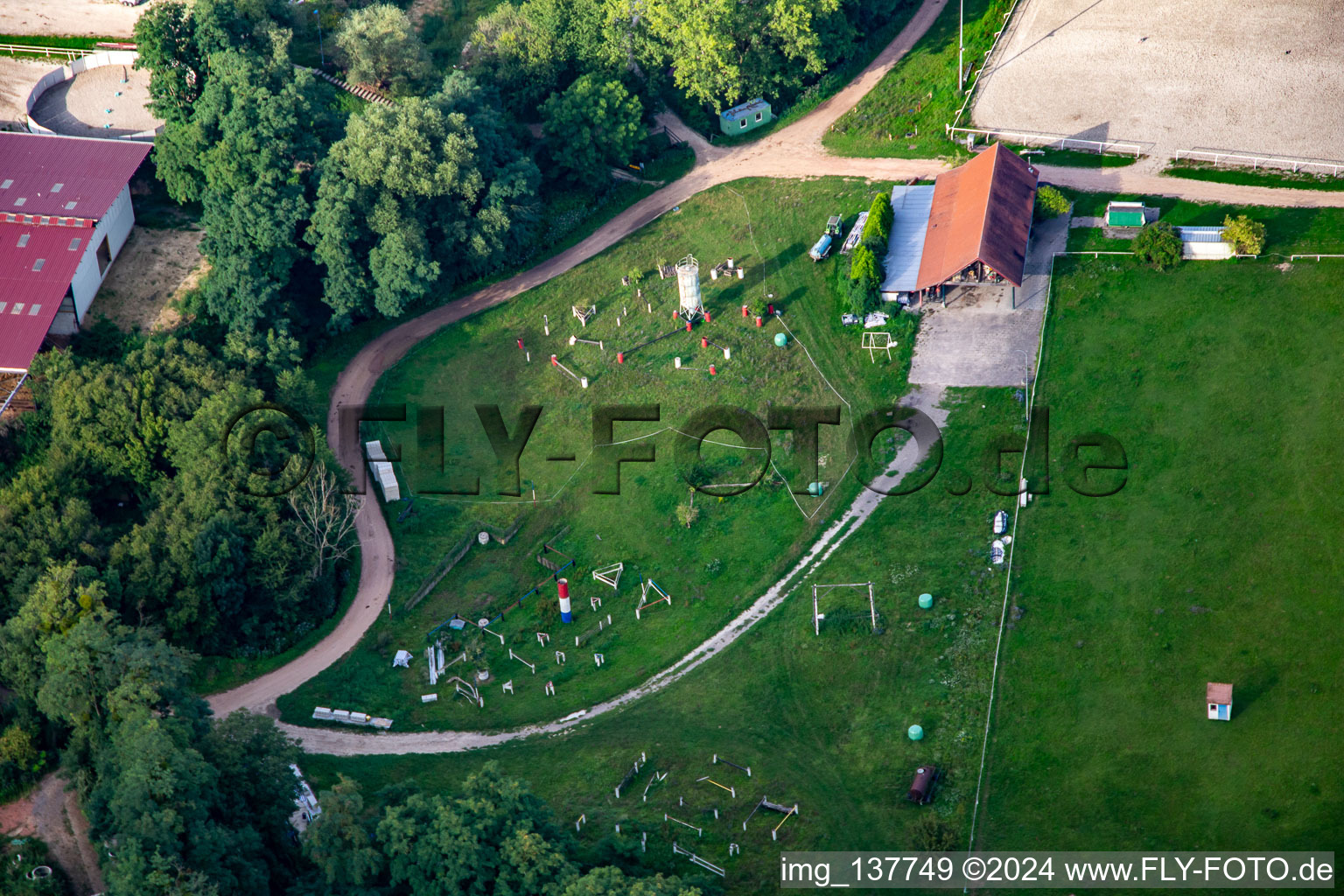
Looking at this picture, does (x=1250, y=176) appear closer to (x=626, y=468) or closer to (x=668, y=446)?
(x=668, y=446)

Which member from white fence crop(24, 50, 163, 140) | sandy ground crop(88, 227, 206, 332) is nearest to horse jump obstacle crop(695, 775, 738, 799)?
sandy ground crop(88, 227, 206, 332)

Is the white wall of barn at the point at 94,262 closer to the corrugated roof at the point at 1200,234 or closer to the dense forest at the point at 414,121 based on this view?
the dense forest at the point at 414,121

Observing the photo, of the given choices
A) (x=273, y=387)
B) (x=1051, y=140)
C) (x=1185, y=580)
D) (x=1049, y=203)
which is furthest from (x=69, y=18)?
(x=1185, y=580)

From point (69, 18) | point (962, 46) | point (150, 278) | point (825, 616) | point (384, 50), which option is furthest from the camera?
point (69, 18)

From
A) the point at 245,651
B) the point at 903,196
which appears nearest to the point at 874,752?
the point at 245,651

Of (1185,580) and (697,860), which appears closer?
(697,860)

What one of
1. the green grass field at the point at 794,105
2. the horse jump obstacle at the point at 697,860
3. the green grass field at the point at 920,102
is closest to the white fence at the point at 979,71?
the green grass field at the point at 920,102
